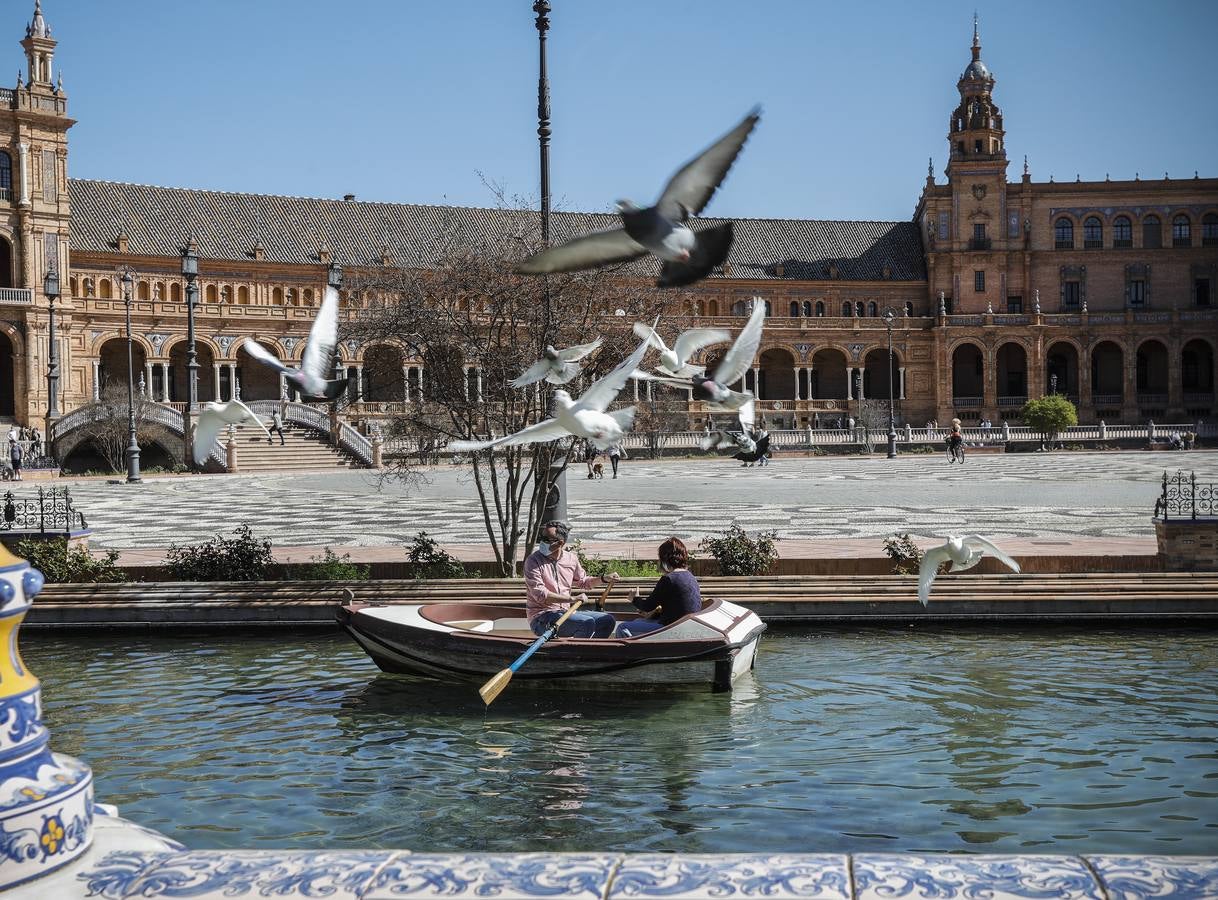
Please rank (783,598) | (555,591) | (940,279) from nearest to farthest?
(555,591), (783,598), (940,279)

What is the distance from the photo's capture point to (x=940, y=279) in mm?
84625

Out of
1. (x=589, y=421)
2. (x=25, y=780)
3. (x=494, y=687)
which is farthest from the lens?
(x=494, y=687)

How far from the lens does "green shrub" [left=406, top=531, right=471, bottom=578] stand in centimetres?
1512

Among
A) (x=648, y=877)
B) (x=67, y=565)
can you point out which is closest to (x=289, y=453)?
(x=67, y=565)

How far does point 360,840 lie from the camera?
7.93 meters

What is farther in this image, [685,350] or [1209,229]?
[1209,229]

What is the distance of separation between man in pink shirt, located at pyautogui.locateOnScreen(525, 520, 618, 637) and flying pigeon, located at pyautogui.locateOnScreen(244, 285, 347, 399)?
15.4 ft

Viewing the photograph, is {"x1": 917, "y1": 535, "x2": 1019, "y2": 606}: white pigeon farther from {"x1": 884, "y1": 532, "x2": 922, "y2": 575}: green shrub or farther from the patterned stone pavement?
the patterned stone pavement

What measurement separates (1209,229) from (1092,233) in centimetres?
771

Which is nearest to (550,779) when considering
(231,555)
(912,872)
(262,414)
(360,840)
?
(360,840)

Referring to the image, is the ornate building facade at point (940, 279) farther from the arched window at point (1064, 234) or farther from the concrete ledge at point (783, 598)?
the concrete ledge at point (783, 598)

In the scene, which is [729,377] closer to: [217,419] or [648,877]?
[648,877]

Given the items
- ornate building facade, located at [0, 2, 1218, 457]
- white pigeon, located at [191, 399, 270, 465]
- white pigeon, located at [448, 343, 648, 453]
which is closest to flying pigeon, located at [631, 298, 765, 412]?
white pigeon, located at [448, 343, 648, 453]

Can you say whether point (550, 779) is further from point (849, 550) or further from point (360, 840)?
point (849, 550)
